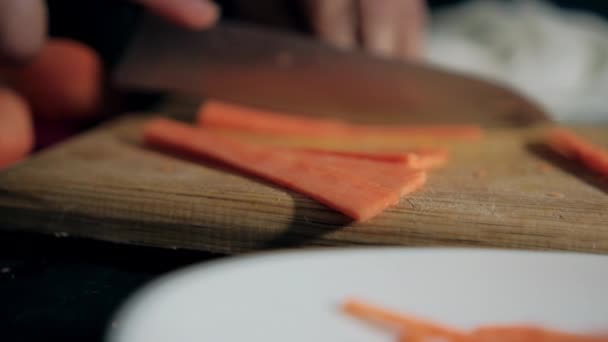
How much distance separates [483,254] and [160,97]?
1.07 metres

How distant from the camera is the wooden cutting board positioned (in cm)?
65

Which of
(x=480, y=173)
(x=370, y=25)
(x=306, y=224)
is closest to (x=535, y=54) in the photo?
(x=370, y=25)

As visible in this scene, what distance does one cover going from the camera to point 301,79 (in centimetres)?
118

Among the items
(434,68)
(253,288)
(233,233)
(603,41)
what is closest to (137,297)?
(253,288)

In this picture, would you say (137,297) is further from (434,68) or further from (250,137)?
(434,68)

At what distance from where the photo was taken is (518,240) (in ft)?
2.12

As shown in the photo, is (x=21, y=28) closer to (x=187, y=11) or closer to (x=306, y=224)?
(x=187, y=11)

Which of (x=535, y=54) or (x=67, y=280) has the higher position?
(x=535, y=54)

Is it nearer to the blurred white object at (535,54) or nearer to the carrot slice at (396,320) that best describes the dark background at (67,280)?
the carrot slice at (396,320)

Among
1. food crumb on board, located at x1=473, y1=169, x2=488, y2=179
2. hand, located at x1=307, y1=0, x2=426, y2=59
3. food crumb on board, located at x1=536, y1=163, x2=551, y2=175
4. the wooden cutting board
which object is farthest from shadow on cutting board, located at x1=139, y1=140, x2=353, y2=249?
hand, located at x1=307, y1=0, x2=426, y2=59

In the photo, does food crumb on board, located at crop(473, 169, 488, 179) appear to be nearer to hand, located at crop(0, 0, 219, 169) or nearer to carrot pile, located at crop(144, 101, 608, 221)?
carrot pile, located at crop(144, 101, 608, 221)

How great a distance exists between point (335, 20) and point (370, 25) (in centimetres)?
8

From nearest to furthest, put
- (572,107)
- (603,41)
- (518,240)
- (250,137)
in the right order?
(518,240) → (250,137) → (572,107) → (603,41)

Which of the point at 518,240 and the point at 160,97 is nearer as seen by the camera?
the point at 518,240
